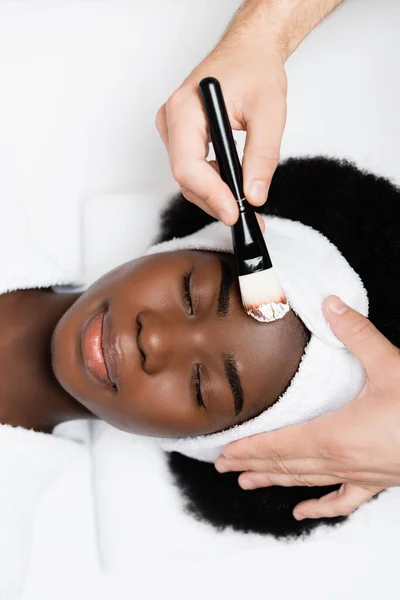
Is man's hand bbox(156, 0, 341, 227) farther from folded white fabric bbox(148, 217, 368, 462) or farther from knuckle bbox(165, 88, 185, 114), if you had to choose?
folded white fabric bbox(148, 217, 368, 462)

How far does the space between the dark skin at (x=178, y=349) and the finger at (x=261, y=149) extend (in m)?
0.15

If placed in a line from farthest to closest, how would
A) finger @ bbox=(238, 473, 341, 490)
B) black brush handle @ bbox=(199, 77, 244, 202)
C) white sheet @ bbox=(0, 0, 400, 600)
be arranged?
white sheet @ bbox=(0, 0, 400, 600) → finger @ bbox=(238, 473, 341, 490) → black brush handle @ bbox=(199, 77, 244, 202)

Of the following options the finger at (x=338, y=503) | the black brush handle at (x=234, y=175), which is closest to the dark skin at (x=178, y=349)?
the black brush handle at (x=234, y=175)

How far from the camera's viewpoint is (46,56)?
3.58ft

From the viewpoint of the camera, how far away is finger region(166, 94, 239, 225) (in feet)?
2.23

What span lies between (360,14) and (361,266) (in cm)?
49

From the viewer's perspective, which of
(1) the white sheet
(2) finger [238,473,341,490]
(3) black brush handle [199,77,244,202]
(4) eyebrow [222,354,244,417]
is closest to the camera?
(3) black brush handle [199,77,244,202]

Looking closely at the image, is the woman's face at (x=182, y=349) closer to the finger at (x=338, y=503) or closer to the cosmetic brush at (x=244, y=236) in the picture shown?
the cosmetic brush at (x=244, y=236)

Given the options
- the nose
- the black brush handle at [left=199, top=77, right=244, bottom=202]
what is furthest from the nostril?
the black brush handle at [left=199, top=77, right=244, bottom=202]

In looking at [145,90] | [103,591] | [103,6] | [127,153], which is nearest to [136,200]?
[127,153]

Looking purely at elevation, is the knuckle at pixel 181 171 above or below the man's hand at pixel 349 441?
above

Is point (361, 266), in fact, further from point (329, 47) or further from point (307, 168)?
point (329, 47)

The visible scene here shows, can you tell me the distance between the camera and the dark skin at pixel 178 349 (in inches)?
30.8

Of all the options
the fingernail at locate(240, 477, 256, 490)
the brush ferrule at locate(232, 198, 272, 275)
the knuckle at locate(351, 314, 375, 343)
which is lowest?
the fingernail at locate(240, 477, 256, 490)
